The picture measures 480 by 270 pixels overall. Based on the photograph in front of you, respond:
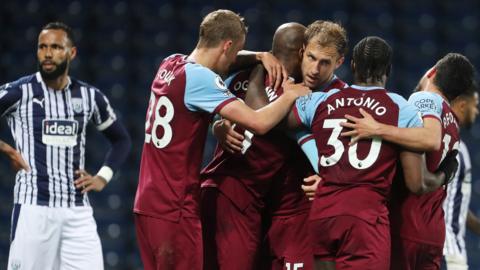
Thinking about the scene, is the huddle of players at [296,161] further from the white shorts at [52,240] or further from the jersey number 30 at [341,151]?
the white shorts at [52,240]

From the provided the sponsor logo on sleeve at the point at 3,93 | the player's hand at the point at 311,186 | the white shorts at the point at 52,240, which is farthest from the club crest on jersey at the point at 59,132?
the player's hand at the point at 311,186

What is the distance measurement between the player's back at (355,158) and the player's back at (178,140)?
0.51 meters

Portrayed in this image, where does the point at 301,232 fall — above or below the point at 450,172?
below

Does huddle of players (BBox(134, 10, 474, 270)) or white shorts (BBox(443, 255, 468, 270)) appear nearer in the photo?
huddle of players (BBox(134, 10, 474, 270))

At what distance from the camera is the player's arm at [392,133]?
147 inches

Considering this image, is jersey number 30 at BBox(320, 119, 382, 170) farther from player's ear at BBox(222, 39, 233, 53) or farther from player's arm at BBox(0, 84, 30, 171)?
player's arm at BBox(0, 84, 30, 171)

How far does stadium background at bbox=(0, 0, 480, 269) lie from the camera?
31.2ft

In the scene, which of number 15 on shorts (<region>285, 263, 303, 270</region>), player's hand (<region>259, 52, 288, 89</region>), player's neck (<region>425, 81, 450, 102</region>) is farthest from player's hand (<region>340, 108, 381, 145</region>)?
number 15 on shorts (<region>285, 263, 303, 270</region>)

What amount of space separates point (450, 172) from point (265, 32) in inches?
230

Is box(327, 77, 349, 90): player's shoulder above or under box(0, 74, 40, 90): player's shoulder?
above

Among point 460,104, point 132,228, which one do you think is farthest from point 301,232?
point 132,228

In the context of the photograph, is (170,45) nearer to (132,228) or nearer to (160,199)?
(132,228)

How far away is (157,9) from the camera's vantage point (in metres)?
9.91

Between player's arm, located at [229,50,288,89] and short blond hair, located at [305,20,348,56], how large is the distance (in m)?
0.26
